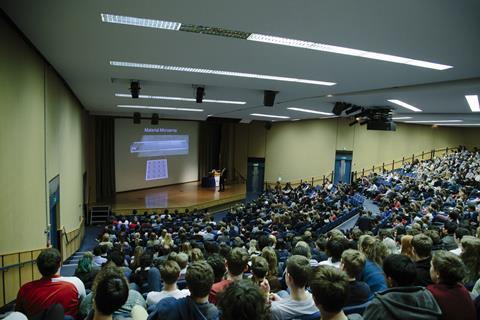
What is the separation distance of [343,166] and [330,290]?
22225 millimetres

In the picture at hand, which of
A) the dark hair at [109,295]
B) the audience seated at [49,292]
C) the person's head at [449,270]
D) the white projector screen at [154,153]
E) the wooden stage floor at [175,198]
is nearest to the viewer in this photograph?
the dark hair at [109,295]

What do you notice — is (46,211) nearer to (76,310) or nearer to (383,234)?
(76,310)

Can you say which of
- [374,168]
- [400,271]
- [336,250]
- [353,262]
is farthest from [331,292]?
[374,168]

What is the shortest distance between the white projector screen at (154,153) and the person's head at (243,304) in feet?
59.9

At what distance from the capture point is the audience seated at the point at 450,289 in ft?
7.49

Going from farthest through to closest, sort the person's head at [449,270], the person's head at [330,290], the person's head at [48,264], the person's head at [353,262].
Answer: the person's head at [353,262] < the person's head at [48,264] < the person's head at [449,270] < the person's head at [330,290]

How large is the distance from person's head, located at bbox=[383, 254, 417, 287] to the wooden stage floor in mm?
14074

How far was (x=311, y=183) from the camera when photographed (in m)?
23.0

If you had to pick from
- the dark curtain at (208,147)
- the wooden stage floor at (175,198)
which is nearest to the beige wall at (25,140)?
the wooden stage floor at (175,198)

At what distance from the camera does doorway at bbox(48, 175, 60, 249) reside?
7062mm

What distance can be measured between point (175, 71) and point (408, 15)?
4036 millimetres

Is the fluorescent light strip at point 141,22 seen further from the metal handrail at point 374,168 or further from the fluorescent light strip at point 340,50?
the metal handrail at point 374,168

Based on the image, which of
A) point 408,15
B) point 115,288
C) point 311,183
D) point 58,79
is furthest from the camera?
point 311,183

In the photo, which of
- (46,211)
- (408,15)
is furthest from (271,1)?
(46,211)
